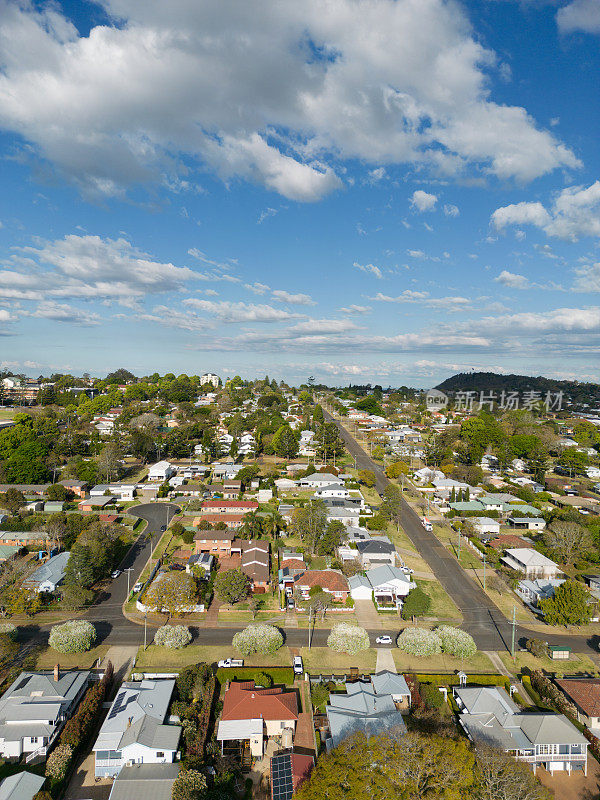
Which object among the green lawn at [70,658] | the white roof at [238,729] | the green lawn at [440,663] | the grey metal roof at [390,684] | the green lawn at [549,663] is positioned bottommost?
the green lawn at [70,658]

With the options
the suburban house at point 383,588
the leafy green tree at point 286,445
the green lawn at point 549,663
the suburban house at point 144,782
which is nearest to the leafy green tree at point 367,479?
the leafy green tree at point 286,445

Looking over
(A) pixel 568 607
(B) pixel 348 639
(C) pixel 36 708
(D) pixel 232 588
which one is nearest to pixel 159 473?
(D) pixel 232 588

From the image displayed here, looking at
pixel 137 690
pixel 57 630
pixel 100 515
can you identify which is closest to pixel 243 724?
pixel 137 690

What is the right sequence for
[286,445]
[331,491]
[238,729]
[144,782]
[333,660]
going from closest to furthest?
1. [144,782]
2. [238,729]
3. [333,660]
4. [331,491]
5. [286,445]

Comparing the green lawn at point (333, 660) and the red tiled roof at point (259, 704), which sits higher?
the red tiled roof at point (259, 704)

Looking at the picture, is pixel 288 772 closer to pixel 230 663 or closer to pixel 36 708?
pixel 230 663

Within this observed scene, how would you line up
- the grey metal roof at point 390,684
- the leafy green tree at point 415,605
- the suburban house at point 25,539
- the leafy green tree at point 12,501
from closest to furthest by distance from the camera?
the grey metal roof at point 390,684 → the leafy green tree at point 415,605 → the suburban house at point 25,539 → the leafy green tree at point 12,501

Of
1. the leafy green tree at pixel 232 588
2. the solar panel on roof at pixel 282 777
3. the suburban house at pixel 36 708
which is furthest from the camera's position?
the leafy green tree at pixel 232 588

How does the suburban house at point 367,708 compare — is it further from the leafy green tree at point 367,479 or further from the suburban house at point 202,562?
the leafy green tree at point 367,479
